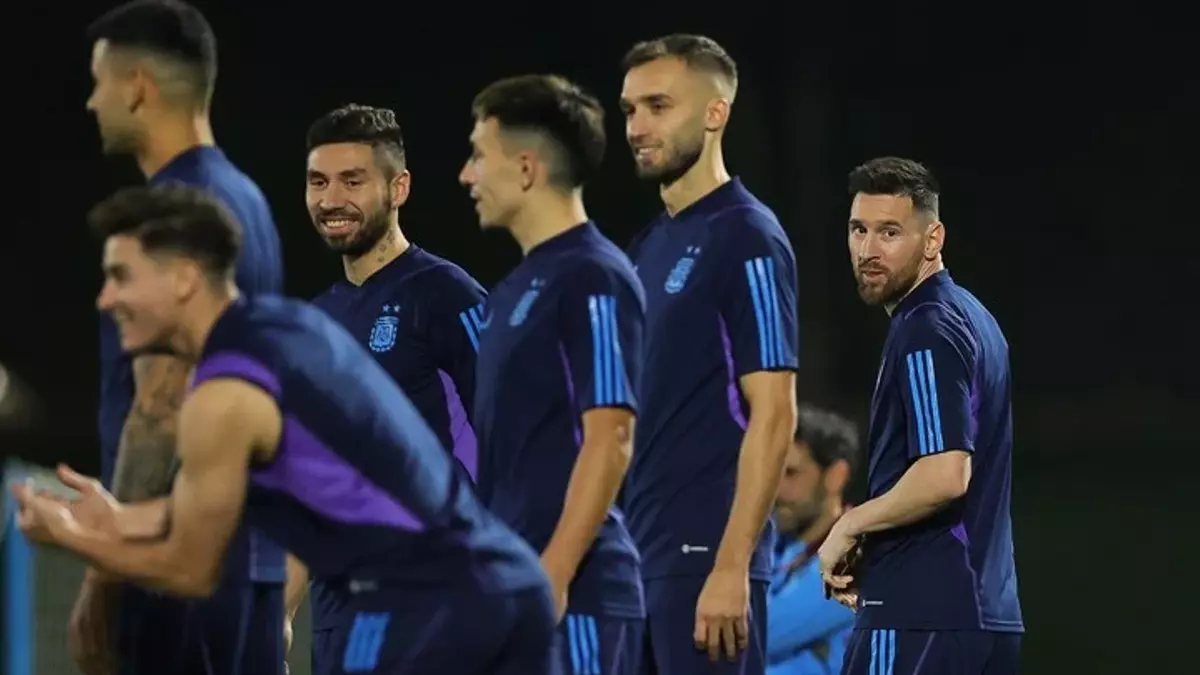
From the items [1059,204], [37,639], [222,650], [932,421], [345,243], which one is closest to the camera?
[222,650]

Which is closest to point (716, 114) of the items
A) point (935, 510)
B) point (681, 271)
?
point (681, 271)

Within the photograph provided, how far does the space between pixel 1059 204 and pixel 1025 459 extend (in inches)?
50.8

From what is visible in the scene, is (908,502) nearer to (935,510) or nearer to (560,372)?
(935,510)

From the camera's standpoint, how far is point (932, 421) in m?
4.50

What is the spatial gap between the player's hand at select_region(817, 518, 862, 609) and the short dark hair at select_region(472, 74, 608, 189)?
3.22 feet

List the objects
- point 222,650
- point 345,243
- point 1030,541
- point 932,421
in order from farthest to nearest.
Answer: point 1030,541 < point 345,243 < point 932,421 < point 222,650

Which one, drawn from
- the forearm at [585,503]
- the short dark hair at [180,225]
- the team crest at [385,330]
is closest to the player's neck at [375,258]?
the team crest at [385,330]

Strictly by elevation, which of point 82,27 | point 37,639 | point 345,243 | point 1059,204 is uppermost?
point 82,27

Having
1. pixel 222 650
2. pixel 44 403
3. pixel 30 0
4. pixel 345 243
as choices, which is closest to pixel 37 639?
pixel 345 243

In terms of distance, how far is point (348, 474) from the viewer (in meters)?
3.17

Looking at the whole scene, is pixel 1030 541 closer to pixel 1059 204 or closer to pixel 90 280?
pixel 1059 204

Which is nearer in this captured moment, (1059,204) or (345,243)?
(345,243)

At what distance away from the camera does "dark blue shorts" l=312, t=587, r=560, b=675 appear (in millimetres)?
3307

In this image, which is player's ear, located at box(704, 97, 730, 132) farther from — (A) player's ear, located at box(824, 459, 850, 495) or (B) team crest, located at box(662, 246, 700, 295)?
(A) player's ear, located at box(824, 459, 850, 495)
